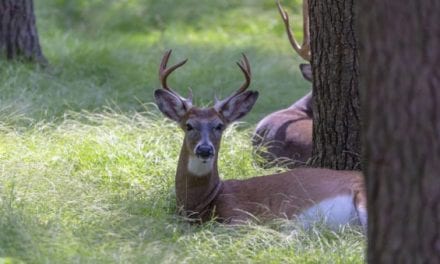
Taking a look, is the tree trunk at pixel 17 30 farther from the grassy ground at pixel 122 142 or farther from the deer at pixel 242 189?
the deer at pixel 242 189

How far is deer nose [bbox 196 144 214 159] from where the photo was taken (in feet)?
24.4

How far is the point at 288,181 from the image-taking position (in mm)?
7547

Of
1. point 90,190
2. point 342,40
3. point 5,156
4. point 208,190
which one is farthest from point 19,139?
point 342,40

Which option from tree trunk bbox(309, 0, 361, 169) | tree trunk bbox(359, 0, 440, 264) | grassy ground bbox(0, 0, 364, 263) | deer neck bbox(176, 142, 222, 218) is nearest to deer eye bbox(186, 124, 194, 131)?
deer neck bbox(176, 142, 222, 218)

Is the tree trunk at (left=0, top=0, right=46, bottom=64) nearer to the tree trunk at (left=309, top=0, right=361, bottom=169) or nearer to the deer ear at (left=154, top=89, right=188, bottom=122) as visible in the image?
the deer ear at (left=154, top=89, right=188, bottom=122)

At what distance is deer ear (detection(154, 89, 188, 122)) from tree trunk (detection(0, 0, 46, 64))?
417cm

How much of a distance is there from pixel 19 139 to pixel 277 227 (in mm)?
2596

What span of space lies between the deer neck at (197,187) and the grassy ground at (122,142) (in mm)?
126

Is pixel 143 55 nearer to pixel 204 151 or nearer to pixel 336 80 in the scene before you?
pixel 336 80

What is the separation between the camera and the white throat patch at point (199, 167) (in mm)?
7613

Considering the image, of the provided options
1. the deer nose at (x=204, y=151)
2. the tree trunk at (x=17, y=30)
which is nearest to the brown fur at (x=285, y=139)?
the deer nose at (x=204, y=151)

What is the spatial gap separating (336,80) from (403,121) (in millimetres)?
3592

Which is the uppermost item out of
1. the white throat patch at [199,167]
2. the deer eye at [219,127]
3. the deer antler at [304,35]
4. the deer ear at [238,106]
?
the deer antler at [304,35]

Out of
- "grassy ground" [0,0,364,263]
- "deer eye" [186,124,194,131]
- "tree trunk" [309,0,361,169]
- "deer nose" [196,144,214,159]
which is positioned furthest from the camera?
"tree trunk" [309,0,361,169]
